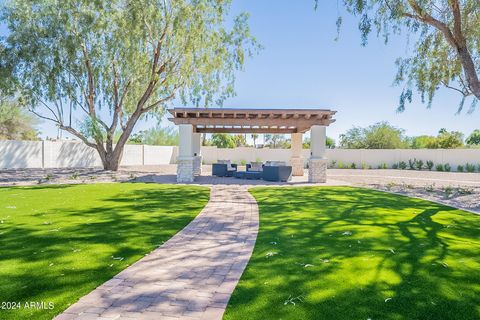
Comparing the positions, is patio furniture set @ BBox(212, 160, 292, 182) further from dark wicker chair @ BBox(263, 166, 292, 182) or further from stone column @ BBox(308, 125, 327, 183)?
stone column @ BBox(308, 125, 327, 183)

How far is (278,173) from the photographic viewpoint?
50.7ft

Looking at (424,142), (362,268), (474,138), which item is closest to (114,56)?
(362,268)

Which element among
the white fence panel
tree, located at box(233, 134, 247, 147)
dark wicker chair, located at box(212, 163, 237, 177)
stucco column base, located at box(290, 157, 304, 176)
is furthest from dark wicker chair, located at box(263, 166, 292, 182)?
tree, located at box(233, 134, 247, 147)

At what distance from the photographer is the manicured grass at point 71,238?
10.7 feet

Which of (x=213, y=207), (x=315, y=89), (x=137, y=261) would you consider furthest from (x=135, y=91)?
(x=137, y=261)

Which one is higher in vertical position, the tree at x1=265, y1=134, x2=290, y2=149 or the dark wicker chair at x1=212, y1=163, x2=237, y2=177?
the tree at x1=265, y1=134, x2=290, y2=149

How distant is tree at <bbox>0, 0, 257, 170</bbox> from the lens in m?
15.3

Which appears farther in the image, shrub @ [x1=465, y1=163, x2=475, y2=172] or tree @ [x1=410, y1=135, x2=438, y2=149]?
tree @ [x1=410, y1=135, x2=438, y2=149]

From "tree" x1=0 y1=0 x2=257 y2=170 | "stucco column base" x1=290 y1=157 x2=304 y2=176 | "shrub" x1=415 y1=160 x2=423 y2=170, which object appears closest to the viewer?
"tree" x1=0 y1=0 x2=257 y2=170

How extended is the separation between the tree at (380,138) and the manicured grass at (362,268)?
27464 mm

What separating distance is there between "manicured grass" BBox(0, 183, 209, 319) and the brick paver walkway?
20 centimetres

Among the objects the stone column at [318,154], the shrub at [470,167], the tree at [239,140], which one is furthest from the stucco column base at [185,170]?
→ the tree at [239,140]

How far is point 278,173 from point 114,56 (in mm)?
10516

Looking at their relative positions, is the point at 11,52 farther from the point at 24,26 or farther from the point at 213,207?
the point at 213,207
